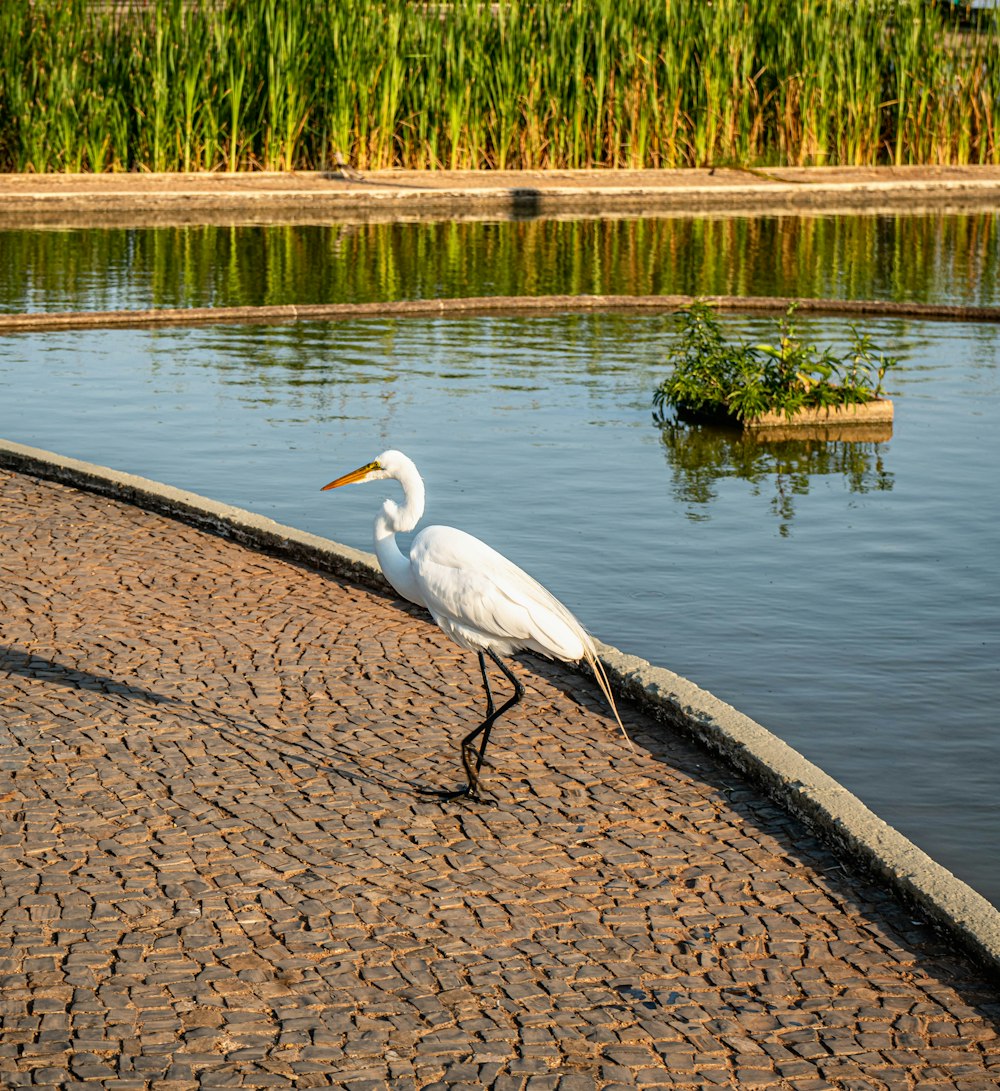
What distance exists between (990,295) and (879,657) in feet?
39.7

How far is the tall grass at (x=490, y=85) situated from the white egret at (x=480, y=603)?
20.2 m

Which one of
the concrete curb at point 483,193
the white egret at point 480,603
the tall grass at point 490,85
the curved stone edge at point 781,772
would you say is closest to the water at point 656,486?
the curved stone edge at point 781,772

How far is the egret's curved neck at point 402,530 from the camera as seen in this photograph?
21.2ft

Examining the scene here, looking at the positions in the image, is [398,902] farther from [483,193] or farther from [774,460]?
[483,193]

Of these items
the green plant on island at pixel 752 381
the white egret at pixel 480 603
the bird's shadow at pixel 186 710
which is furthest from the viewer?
the green plant on island at pixel 752 381

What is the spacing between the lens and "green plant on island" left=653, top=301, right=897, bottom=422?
12812 millimetres

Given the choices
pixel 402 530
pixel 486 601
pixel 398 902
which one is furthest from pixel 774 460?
pixel 398 902

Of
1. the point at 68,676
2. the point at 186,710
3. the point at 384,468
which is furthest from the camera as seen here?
the point at 68,676

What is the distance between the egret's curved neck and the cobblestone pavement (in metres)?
0.68

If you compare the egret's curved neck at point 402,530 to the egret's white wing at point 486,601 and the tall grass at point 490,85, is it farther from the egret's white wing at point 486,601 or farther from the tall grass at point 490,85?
the tall grass at point 490,85

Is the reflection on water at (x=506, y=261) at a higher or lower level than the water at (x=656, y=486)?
higher

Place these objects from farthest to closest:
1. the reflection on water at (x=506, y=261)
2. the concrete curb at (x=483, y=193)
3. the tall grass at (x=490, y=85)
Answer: the tall grass at (x=490, y=85) → the concrete curb at (x=483, y=193) → the reflection on water at (x=506, y=261)

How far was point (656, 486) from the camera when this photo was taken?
11328 millimetres

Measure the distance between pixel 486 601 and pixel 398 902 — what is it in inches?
47.1
